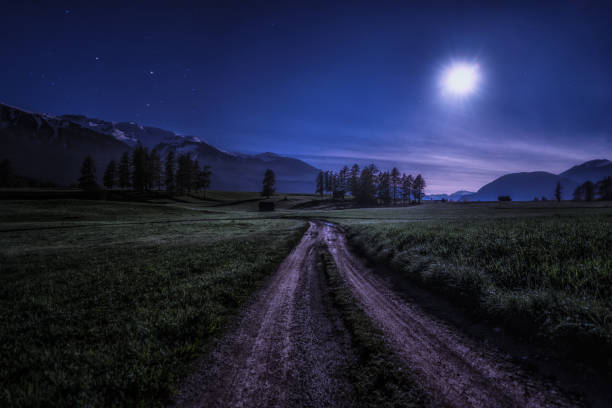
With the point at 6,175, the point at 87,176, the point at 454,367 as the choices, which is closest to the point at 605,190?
the point at 454,367

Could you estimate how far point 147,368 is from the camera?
346cm

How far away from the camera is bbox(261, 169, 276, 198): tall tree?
93.6 m

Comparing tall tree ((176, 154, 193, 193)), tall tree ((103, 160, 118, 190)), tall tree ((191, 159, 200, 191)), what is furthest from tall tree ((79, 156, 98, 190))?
tall tree ((191, 159, 200, 191))

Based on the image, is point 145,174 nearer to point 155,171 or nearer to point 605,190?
point 155,171

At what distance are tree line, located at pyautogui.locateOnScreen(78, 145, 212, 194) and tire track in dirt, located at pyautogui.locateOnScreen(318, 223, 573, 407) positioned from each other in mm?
89951

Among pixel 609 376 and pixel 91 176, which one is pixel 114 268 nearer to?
pixel 609 376

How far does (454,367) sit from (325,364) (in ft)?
7.28

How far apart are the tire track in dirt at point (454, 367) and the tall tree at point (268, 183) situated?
9013 centimetres

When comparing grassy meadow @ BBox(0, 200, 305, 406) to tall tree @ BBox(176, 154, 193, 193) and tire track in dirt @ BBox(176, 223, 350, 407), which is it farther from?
tall tree @ BBox(176, 154, 193, 193)

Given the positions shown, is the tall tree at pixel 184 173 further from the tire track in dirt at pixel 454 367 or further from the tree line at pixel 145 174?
the tire track in dirt at pixel 454 367

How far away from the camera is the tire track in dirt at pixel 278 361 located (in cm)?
313

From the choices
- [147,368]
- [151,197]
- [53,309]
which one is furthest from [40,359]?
[151,197]

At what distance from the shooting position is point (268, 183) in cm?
9506

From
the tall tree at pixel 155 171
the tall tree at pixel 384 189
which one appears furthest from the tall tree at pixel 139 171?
the tall tree at pixel 384 189
